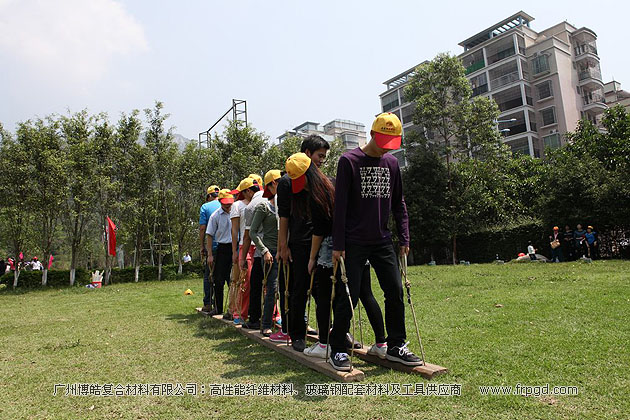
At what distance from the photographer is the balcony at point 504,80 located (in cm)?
4181

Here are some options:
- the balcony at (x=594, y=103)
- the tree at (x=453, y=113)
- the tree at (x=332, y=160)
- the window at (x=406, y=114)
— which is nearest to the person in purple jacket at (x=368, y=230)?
the tree at (x=453, y=113)

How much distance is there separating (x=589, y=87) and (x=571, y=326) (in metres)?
47.4

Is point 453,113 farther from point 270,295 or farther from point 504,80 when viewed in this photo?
point 270,295

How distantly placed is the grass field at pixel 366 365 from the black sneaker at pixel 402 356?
13cm

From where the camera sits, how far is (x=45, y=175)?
58.7 ft

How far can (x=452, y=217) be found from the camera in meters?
A: 25.2

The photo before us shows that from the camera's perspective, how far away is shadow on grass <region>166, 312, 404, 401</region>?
3.52m

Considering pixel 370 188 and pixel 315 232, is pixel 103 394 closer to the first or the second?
pixel 315 232

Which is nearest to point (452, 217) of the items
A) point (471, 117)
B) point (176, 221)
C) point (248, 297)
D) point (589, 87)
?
point (471, 117)

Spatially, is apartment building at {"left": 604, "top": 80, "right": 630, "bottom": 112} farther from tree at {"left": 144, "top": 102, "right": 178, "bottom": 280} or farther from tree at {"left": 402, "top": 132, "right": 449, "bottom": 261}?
tree at {"left": 144, "top": 102, "right": 178, "bottom": 280}

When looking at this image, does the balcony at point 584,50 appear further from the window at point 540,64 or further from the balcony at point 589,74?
the window at point 540,64

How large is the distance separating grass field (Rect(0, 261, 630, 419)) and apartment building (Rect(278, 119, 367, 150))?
63596 millimetres

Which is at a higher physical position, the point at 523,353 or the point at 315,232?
the point at 315,232

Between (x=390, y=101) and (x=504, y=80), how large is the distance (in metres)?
16.8
